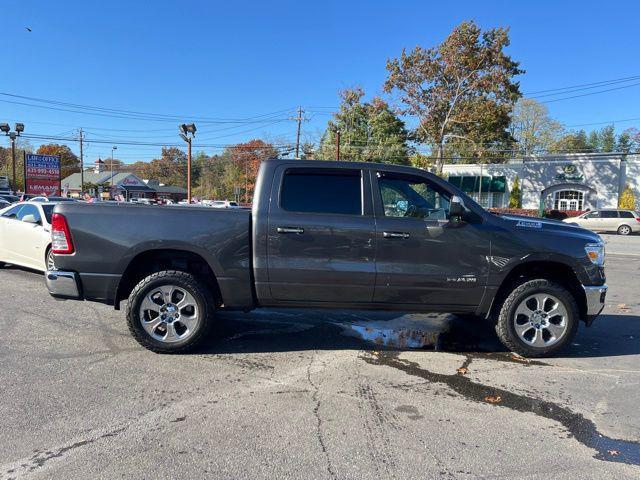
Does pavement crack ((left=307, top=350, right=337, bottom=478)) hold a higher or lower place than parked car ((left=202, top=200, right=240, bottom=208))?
lower

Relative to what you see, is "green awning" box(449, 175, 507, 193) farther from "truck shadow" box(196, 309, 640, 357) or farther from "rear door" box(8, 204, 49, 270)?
"rear door" box(8, 204, 49, 270)

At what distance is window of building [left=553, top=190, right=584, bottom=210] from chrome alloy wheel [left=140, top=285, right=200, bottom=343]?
1783 inches

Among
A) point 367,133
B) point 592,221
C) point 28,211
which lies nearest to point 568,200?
point 592,221

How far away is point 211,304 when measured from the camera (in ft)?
16.5

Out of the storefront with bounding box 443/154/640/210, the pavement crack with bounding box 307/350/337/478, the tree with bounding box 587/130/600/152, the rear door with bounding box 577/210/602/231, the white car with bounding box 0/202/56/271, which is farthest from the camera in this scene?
the tree with bounding box 587/130/600/152

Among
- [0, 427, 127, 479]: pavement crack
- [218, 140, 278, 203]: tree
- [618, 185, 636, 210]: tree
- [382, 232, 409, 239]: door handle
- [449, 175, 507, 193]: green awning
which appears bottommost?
[0, 427, 127, 479]: pavement crack

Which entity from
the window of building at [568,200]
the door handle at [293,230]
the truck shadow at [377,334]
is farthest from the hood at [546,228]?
the window of building at [568,200]

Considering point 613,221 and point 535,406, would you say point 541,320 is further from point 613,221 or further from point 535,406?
point 613,221

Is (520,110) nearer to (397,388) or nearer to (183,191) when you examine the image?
(183,191)

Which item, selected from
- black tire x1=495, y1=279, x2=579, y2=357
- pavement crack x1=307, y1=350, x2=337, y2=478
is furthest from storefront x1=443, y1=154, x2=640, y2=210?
pavement crack x1=307, y1=350, x2=337, y2=478

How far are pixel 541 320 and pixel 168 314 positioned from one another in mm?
3954

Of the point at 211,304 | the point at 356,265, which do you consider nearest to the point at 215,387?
the point at 211,304

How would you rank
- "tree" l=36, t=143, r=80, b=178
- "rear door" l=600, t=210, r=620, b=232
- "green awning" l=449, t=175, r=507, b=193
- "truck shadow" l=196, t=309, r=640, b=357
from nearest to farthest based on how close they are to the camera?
"truck shadow" l=196, t=309, r=640, b=357, "rear door" l=600, t=210, r=620, b=232, "green awning" l=449, t=175, r=507, b=193, "tree" l=36, t=143, r=80, b=178

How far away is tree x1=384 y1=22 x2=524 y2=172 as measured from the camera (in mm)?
38781
